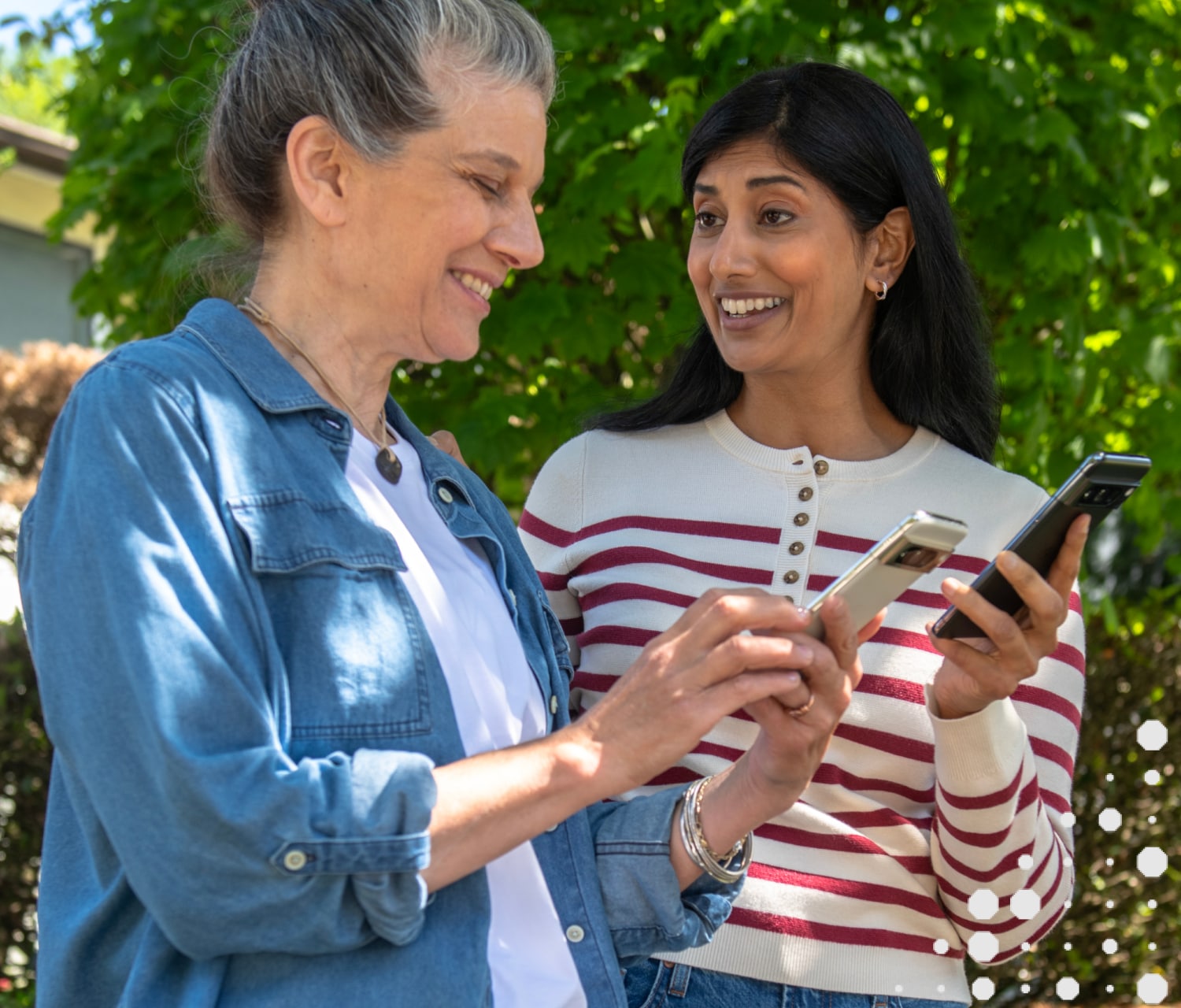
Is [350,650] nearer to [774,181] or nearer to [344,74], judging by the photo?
[344,74]

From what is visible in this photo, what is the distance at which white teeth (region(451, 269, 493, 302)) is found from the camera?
72.0 inches

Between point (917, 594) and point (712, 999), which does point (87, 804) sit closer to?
point (712, 999)

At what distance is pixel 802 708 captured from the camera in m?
1.87

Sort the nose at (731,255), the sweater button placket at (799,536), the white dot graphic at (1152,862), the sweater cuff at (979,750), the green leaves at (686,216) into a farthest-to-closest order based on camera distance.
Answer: the white dot graphic at (1152,862) < the green leaves at (686,216) < the nose at (731,255) < the sweater button placket at (799,536) < the sweater cuff at (979,750)

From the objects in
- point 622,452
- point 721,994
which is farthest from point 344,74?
point 721,994

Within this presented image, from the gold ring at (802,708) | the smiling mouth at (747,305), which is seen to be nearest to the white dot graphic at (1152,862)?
the smiling mouth at (747,305)

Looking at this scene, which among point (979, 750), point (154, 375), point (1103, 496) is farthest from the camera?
point (979, 750)

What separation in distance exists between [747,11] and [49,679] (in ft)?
9.27

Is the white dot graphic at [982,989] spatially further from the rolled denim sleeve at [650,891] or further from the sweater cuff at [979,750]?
the rolled denim sleeve at [650,891]

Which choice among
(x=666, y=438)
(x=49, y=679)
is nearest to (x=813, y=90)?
(x=666, y=438)

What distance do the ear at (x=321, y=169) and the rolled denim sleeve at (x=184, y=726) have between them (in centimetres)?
36

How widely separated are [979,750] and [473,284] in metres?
1.09

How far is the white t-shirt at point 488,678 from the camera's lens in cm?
173

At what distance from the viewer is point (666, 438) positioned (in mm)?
2744
